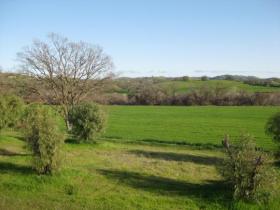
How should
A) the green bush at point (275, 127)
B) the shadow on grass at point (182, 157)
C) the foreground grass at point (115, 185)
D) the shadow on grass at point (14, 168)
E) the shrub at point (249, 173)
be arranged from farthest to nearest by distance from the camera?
the green bush at point (275, 127)
the shadow on grass at point (182, 157)
the shadow on grass at point (14, 168)
the shrub at point (249, 173)
the foreground grass at point (115, 185)

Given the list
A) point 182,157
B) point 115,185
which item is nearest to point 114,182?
point 115,185

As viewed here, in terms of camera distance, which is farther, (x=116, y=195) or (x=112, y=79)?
(x=112, y=79)

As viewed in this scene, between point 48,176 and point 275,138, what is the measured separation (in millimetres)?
13649

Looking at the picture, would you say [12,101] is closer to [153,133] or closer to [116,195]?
[153,133]

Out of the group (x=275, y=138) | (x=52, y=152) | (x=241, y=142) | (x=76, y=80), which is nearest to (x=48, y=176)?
(x=52, y=152)

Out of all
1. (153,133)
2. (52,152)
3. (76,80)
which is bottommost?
(153,133)

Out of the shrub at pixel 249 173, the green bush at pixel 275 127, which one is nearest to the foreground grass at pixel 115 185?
the shrub at pixel 249 173

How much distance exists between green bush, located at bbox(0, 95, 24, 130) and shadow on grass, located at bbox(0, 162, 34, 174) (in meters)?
8.87

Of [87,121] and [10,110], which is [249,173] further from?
[10,110]

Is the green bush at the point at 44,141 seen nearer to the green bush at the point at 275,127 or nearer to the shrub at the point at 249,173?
the shrub at the point at 249,173

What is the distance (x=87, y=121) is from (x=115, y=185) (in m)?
10.6

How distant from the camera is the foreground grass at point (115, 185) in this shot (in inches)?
484

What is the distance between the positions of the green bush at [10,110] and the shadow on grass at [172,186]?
441 inches

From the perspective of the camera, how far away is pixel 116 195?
43.4 ft
